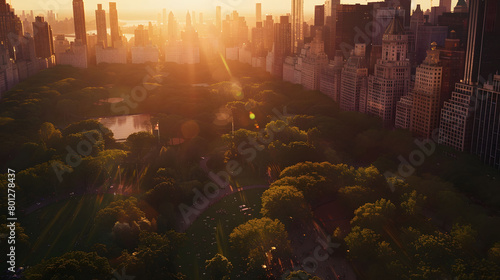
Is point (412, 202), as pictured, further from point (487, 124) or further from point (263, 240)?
point (487, 124)

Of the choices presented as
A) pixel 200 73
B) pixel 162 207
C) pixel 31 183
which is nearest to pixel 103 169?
pixel 31 183

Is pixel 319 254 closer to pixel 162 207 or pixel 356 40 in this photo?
pixel 162 207

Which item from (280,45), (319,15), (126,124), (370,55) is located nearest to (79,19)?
(280,45)

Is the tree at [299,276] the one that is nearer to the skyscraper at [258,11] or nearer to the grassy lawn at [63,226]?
the grassy lawn at [63,226]

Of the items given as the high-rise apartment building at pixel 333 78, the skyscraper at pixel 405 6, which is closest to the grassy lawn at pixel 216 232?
the high-rise apartment building at pixel 333 78

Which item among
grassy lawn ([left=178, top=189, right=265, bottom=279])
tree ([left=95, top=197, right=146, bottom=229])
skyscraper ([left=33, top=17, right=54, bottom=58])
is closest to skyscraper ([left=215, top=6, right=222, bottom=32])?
skyscraper ([left=33, top=17, right=54, bottom=58])

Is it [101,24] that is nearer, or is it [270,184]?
[270,184]
